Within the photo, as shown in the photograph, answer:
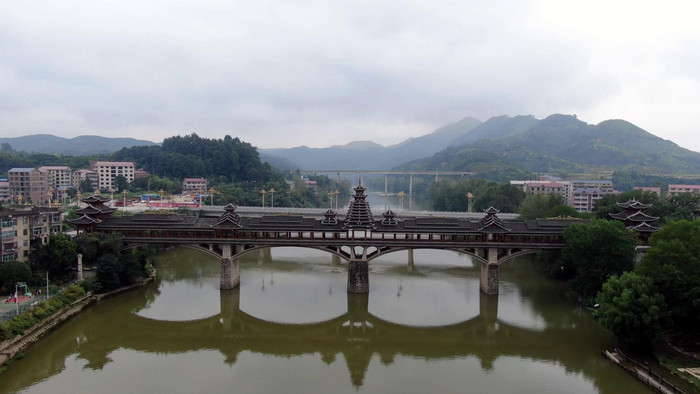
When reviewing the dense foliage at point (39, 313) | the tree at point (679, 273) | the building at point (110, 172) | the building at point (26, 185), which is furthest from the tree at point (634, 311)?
the building at point (110, 172)

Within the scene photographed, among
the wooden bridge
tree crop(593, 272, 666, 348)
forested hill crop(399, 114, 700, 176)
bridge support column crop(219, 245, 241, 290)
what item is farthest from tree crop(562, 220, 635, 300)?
forested hill crop(399, 114, 700, 176)

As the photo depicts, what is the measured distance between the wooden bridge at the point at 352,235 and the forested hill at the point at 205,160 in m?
55.9

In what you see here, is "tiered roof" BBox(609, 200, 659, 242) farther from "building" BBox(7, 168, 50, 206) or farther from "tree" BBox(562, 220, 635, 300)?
"building" BBox(7, 168, 50, 206)

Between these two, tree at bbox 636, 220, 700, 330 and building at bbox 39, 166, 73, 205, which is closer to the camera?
tree at bbox 636, 220, 700, 330

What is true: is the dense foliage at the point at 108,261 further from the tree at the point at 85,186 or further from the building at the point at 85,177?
the building at the point at 85,177

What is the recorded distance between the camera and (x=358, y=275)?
28.5m

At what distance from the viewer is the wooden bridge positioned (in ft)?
93.3

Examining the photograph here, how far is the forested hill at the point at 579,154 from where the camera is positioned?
12056 cm

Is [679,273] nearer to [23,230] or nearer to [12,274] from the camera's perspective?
[12,274]

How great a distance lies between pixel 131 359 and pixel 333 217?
15676 millimetres

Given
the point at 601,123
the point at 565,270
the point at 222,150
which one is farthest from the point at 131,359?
the point at 601,123

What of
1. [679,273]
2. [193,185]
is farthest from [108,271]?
[193,185]

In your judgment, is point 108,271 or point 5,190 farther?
point 5,190

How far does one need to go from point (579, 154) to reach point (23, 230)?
152108 millimetres
